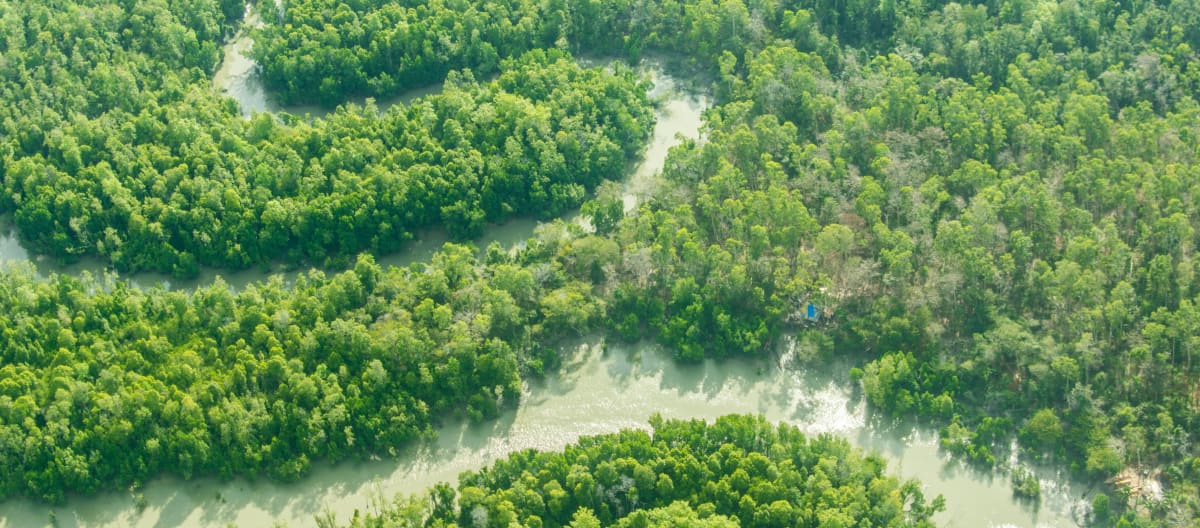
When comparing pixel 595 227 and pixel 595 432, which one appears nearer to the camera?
pixel 595 432

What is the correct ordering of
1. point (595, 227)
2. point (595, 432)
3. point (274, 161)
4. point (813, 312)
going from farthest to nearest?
point (274, 161) < point (595, 227) < point (813, 312) < point (595, 432)

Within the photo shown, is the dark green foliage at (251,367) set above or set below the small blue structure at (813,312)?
below

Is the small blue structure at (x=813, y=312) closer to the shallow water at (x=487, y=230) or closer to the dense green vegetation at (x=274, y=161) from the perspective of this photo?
the shallow water at (x=487, y=230)

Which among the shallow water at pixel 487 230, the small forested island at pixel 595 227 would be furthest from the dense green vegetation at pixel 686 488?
the shallow water at pixel 487 230

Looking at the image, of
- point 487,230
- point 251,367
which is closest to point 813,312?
point 487,230

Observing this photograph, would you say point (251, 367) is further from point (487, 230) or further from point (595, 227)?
point (595, 227)

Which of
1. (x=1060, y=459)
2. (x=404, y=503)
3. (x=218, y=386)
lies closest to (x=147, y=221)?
(x=218, y=386)
